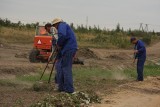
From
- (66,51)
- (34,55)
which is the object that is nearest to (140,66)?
(66,51)

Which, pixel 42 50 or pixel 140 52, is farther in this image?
pixel 42 50

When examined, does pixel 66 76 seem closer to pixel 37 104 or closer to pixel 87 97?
pixel 87 97

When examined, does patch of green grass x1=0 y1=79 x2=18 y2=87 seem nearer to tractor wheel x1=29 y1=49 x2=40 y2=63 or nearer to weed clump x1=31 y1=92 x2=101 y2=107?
weed clump x1=31 y1=92 x2=101 y2=107

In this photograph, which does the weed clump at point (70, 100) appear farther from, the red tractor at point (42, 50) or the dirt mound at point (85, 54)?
the dirt mound at point (85, 54)

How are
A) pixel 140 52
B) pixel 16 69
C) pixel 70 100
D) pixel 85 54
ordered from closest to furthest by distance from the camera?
pixel 70 100
pixel 140 52
pixel 16 69
pixel 85 54

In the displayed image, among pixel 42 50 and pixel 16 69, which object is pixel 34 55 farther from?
pixel 16 69

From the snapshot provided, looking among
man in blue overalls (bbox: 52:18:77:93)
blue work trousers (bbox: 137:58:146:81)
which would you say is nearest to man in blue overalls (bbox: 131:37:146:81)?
blue work trousers (bbox: 137:58:146:81)

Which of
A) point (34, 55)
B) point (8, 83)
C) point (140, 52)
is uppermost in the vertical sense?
point (140, 52)

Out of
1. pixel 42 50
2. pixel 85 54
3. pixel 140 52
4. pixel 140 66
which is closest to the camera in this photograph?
pixel 140 52

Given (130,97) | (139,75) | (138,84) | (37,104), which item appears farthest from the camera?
(139,75)

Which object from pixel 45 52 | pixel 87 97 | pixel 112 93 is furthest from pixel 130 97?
pixel 45 52

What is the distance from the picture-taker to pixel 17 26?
5216 cm

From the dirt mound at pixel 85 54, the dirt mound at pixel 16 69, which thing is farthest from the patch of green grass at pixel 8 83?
the dirt mound at pixel 85 54

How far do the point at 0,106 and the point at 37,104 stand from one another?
79 cm
